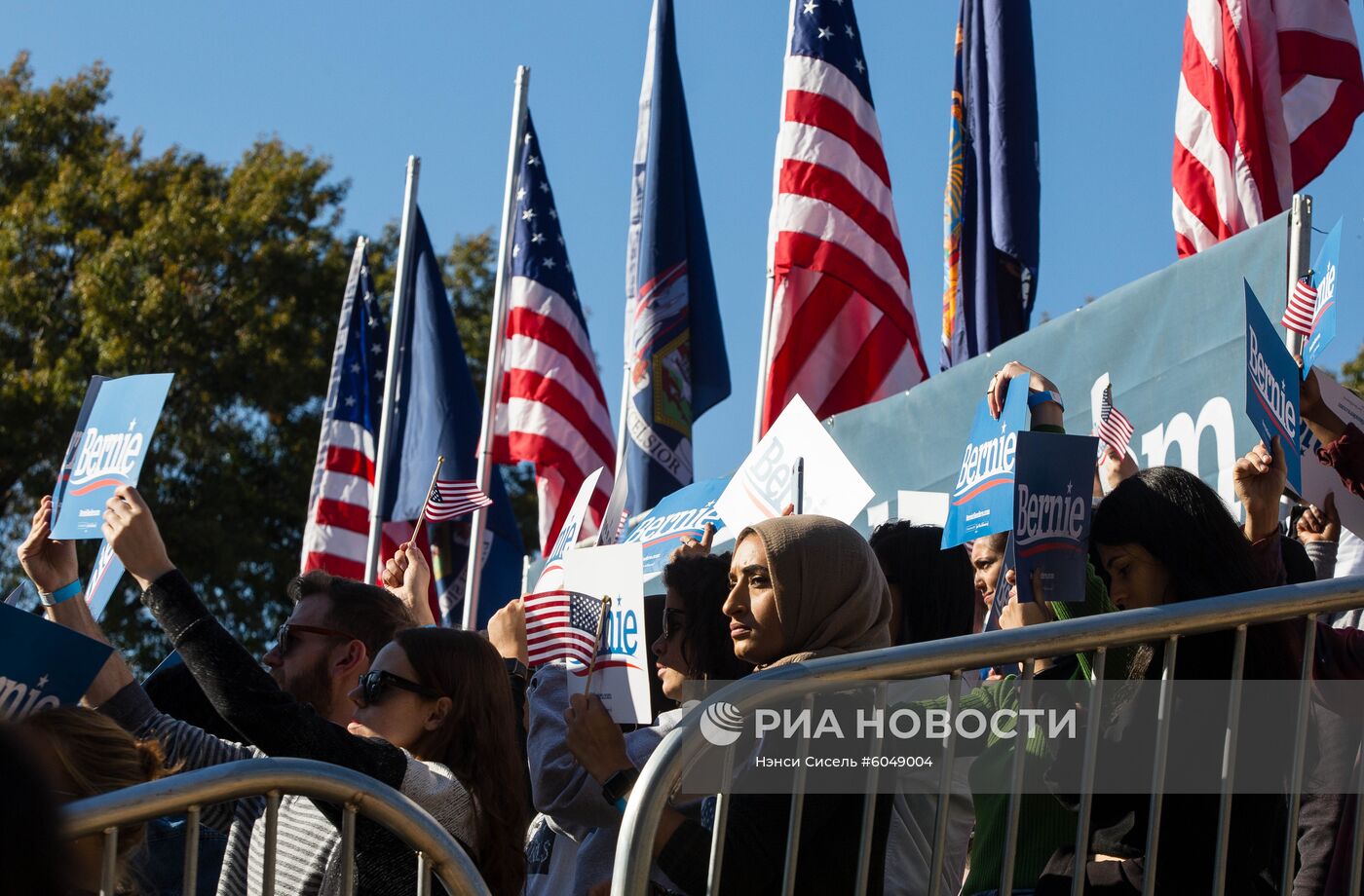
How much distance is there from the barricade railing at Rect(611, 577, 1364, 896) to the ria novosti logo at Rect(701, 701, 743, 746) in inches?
0.4

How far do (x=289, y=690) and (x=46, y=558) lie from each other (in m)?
1.05

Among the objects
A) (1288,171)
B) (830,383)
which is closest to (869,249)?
(830,383)

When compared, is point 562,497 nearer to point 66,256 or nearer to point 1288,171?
point 1288,171

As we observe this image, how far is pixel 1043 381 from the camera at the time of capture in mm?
4609

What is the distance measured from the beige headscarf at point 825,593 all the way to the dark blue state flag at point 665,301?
6123 millimetres

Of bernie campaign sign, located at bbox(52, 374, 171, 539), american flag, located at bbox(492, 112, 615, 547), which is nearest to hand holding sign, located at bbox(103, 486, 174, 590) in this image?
bernie campaign sign, located at bbox(52, 374, 171, 539)

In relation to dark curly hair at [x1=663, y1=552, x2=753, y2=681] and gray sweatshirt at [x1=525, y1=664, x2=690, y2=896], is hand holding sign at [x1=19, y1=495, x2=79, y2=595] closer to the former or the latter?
gray sweatshirt at [x1=525, y1=664, x2=690, y2=896]

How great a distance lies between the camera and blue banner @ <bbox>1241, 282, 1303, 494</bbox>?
159 inches

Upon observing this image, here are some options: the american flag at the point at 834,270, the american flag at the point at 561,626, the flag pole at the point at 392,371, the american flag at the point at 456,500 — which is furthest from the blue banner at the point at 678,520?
the flag pole at the point at 392,371

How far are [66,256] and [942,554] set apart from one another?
19.7 m

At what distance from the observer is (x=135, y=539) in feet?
13.2

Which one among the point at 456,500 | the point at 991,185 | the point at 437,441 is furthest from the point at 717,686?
the point at 437,441

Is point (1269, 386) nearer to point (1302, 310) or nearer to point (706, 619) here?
point (1302, 310)

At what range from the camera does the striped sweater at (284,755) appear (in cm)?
333
